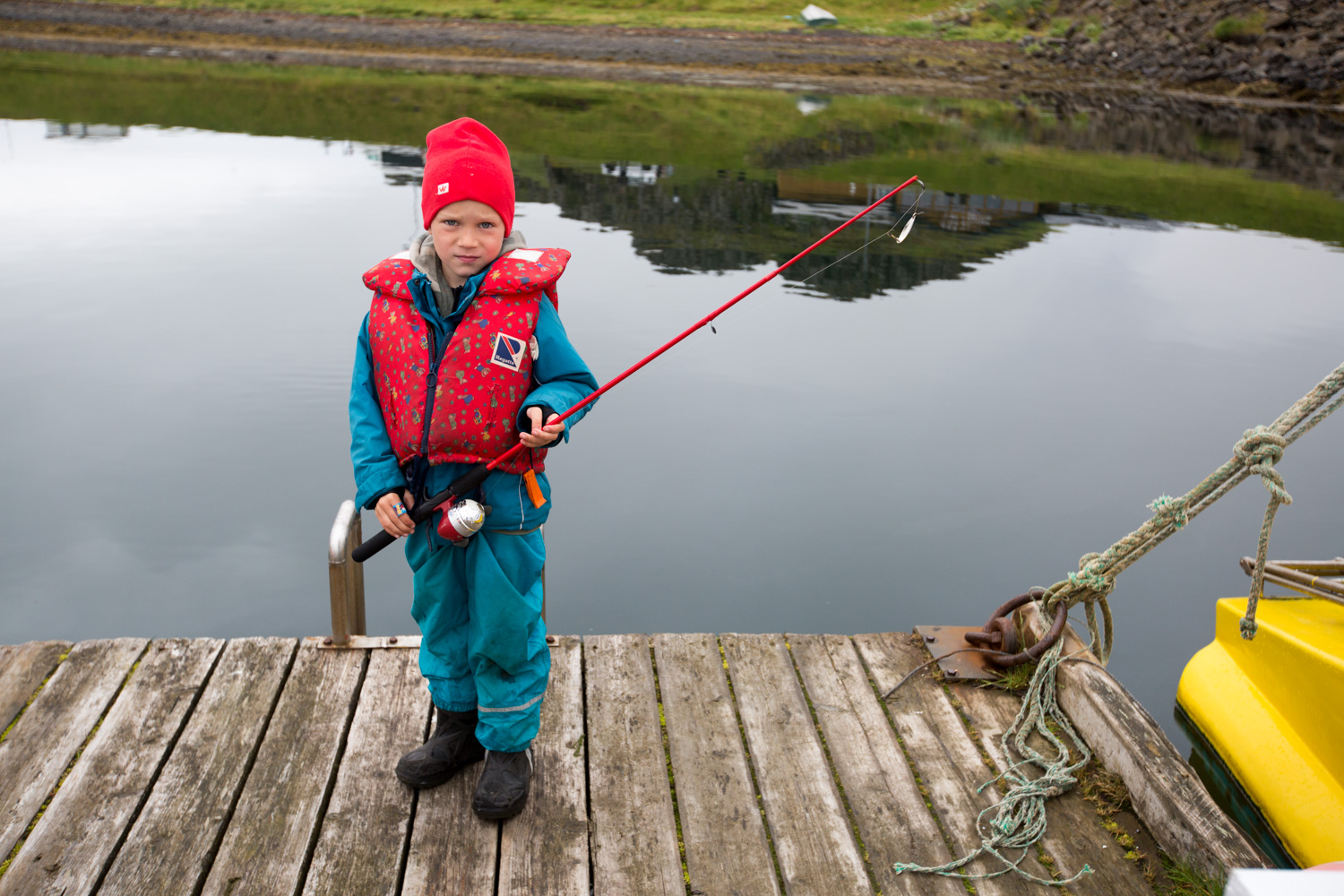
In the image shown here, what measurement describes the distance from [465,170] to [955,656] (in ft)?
7.45

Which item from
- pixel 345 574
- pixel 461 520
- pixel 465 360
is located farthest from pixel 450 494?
pixel 345 574

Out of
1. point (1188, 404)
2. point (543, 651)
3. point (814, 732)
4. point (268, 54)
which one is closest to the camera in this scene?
point (543, 651)

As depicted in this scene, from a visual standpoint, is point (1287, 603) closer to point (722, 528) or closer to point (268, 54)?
point (722, 528)

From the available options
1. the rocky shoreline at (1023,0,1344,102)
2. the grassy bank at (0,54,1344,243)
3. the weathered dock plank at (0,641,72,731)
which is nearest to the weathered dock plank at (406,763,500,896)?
the weathered dock plank at (0,641,72,731)

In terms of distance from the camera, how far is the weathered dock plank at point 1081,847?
100 inches

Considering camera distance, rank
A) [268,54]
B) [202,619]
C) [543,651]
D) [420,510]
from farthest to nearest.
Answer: [268,54], [202,619], [543,651], [420,510]

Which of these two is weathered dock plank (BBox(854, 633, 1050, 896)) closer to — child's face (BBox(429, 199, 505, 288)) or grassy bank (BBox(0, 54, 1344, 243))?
child's face (BBox(429, 199, 505, 288))

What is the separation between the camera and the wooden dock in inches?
99.0

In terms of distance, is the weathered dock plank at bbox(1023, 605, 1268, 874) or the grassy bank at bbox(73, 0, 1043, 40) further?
the grassy bank at bbox(73, 0, 1043, 40)

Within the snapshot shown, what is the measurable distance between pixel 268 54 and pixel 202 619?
2860cm

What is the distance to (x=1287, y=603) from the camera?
12.4 feet

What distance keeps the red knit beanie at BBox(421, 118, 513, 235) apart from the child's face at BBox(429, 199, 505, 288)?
0.02m

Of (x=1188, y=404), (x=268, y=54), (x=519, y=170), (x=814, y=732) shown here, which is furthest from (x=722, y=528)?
(x=268, y=54)

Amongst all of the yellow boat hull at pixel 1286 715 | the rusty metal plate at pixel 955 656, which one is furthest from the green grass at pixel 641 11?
the rusty metal plate at pixel 955 656
